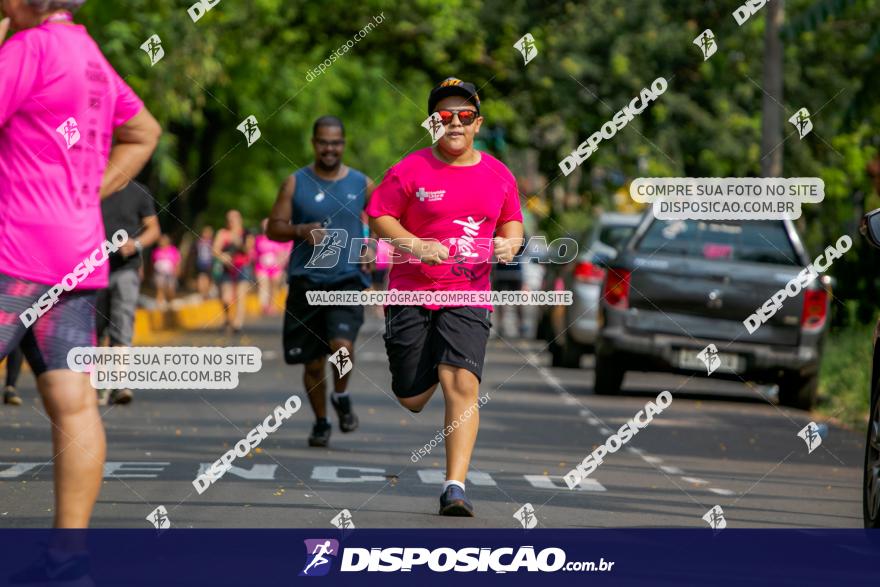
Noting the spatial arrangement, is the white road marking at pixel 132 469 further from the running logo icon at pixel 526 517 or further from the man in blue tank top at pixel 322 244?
the running logo icon at pixel 526 517

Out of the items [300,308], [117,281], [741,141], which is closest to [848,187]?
[741,141]

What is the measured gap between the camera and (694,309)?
17.8 m

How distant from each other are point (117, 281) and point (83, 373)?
914cm

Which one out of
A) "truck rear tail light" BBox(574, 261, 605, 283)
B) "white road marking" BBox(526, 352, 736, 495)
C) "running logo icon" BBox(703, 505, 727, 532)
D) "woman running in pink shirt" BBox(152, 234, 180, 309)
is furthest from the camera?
"woman running in pink shirt" BBox(152, 234, 180, 309)

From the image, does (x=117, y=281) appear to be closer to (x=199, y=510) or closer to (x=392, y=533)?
(x=199, y=510)

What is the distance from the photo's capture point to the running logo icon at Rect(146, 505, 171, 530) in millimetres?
8209

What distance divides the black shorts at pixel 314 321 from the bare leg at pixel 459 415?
3118mm

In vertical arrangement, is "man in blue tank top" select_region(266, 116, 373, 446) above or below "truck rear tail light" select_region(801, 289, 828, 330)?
below

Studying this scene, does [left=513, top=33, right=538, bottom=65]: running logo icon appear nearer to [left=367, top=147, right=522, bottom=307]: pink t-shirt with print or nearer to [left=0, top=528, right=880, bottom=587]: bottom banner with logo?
[left=367, top=147, right=522, bottom=307]: pink t-shirt with print

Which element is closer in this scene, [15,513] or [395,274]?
[15,513]

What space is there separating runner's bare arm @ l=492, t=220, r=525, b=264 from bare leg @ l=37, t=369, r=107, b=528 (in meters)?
3.05

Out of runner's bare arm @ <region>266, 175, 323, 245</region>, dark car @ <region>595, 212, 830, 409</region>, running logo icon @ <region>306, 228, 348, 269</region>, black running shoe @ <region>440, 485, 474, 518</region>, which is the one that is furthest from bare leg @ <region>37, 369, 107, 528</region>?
dark car @ <region>595, 212, 830, 409</region>

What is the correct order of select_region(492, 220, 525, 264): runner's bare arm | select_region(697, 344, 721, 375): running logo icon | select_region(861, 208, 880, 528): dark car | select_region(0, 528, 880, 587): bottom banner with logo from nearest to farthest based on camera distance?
select_region(0, 528, 880, 587): bottom banner with logo, select_region(861, 208, 880, 528): dark car, select_region(492, 220, 525, 264): runner's bare arm, select_region(697, 344, 721, 375): running logo icon

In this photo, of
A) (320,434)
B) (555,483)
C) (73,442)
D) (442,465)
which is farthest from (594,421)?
(73,442)
